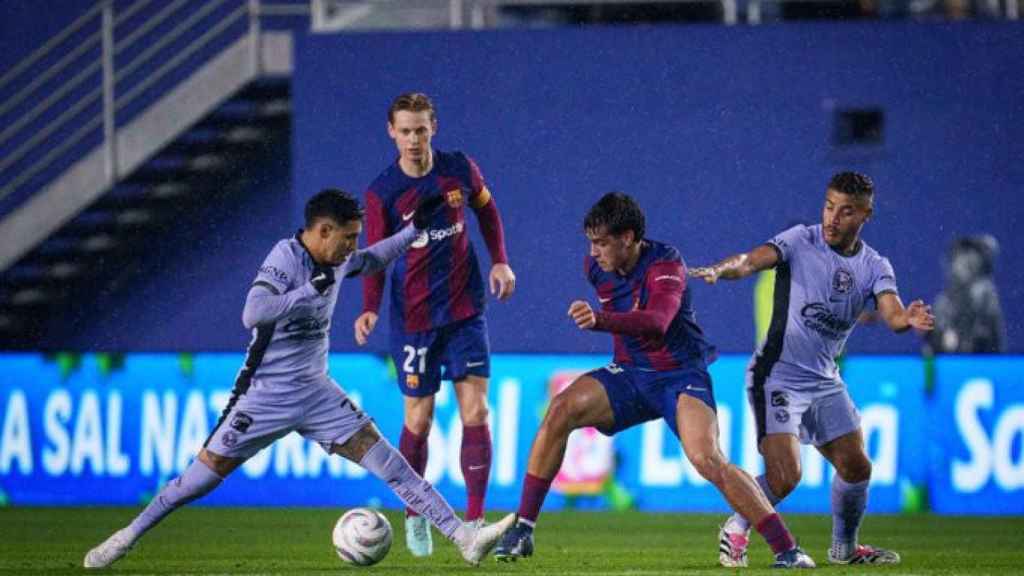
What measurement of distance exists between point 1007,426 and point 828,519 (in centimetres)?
135

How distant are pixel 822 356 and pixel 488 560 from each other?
1706 mm

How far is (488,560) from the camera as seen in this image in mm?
9016

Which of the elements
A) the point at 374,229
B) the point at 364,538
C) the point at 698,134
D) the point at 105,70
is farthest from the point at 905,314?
the point at 105,70

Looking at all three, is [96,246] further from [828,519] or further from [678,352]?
[678,352]

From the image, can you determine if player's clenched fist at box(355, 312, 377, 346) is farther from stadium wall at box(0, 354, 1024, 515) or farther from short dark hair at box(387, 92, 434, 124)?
stadium wall at box(0, 354, 1024, 515)

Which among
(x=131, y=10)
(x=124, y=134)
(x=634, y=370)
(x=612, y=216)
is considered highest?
(x=131, y=10)

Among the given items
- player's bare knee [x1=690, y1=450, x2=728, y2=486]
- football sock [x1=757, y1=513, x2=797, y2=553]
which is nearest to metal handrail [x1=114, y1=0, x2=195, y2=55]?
player's bare knee [x1=690, y1=450, x2=728, y2=486]

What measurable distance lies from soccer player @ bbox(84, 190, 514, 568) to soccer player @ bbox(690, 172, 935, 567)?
52.4 inches

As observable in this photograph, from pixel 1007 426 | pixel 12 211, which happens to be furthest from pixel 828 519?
pixel 12 211

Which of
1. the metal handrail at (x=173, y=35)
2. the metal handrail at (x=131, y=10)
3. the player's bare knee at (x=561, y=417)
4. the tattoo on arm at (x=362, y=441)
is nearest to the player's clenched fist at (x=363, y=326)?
the tattoo on arm at (x=362, y=441)

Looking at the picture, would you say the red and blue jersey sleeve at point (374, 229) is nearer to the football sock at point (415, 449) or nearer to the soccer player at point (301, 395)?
the football sock at point (415, 449)

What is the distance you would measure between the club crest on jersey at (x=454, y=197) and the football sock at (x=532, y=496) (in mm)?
1658

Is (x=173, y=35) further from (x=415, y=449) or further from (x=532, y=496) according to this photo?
(x=532, y=496)

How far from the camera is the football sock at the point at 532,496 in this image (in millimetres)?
8797
